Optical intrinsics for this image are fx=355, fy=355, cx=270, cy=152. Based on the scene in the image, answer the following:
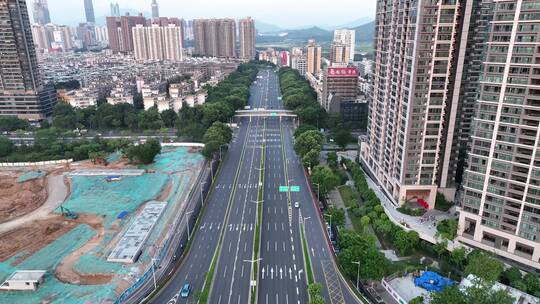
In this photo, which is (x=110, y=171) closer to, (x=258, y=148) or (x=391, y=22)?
(x=258, y=148)

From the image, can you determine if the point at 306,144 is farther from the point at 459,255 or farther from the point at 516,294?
the point at 516,294

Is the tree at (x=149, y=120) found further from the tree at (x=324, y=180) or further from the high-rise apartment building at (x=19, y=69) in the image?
the tree at (x=324, y=180)

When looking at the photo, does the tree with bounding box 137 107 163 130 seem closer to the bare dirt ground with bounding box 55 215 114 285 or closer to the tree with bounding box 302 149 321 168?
the tree with bounding box 302 149 321 168

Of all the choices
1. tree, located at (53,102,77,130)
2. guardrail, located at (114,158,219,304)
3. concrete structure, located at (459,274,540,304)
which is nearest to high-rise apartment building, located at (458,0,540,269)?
concrete structure, located at (459,274,540,304)

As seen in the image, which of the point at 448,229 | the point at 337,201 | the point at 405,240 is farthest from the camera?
the point at 337,201

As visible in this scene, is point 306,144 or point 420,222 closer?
point 420,222

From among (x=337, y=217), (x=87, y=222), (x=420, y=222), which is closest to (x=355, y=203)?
(x=337, y=217)

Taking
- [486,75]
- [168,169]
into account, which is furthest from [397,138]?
[168,169]
